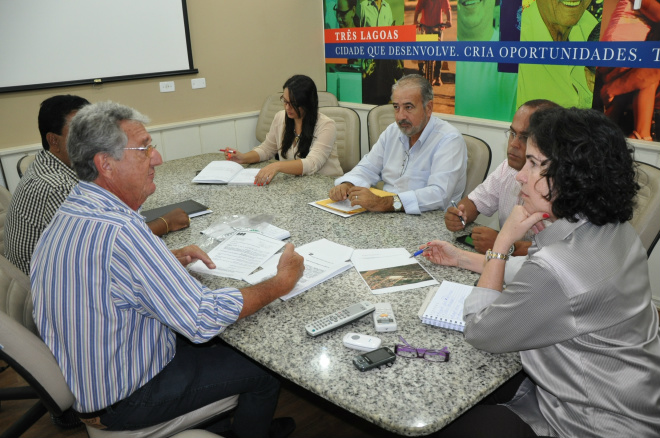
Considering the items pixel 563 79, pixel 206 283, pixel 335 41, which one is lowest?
pixel 206 283

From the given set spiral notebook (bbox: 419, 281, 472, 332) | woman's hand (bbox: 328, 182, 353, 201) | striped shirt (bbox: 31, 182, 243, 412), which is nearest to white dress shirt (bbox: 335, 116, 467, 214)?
woman's hand (bbox: 328, 182, 353, 201)

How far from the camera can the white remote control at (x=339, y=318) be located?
4.14ft

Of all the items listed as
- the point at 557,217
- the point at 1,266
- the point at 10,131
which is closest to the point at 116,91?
the point at 10,131

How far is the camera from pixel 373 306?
4.43 feet

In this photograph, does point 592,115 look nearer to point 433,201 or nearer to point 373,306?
point 373,306

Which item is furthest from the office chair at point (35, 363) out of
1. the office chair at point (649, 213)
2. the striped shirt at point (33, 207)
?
the office chair at point (649, 213)

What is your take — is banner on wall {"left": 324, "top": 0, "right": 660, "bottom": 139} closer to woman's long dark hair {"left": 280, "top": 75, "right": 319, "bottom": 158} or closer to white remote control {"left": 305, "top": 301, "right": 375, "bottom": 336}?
woman's long dark hair {"left": 280, "top": 75, "right": 319, "bottom": 158}

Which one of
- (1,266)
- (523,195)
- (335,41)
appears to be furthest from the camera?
Answer: (335,41)

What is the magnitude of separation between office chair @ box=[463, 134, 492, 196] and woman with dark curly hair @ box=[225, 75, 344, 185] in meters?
0.94

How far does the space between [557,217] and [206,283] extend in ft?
3.54

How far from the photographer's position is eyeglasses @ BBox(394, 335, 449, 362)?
1146 millimetres

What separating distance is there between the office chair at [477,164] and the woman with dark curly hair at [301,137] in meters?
0.94

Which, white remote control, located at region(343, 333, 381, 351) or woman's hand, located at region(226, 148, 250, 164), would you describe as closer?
white remote control, located at region(343, 333, 381, 351)

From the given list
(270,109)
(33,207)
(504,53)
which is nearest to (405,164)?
(504,53)
